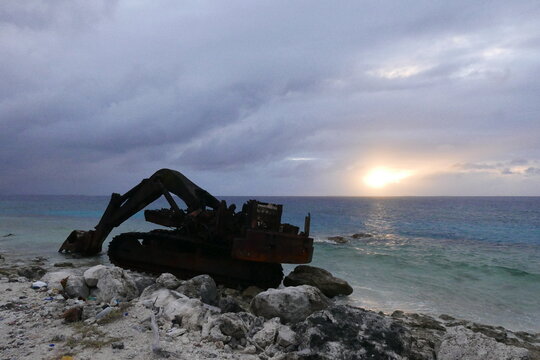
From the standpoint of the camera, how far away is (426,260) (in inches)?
643

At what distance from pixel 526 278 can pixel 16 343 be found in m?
16.2

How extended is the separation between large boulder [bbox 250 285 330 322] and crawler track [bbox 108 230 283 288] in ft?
9.00

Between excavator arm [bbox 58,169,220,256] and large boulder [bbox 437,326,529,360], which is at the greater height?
excavator arm [bbox 58,169,220,256]

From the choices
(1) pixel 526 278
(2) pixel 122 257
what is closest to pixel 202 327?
(2) pixel 122 257

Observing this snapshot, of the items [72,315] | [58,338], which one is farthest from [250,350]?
[72,315]

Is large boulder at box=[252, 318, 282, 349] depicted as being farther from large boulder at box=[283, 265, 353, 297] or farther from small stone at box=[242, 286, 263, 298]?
large boulder at box=[283, 265, 353, 297]

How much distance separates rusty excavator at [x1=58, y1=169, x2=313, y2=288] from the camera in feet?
25.0

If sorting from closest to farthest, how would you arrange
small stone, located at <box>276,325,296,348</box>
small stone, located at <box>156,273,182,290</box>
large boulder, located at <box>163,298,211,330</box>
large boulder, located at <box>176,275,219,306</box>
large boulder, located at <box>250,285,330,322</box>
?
small stone, located at <box>276,325,296,348</box>, large boulder, located at <box>163,298,211,330</box>, large boulder, located at <box>250,285,330,322</box>, large boulder, located at <box>176,275,219,306</box>, small stone, located at <box>156,273,182,290</box>

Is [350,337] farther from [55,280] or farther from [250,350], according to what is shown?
[55,280]

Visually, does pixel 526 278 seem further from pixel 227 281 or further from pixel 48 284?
pixel 48 284

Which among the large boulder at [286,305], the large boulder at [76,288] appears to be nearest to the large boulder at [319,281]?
the large boulder at [286,305]

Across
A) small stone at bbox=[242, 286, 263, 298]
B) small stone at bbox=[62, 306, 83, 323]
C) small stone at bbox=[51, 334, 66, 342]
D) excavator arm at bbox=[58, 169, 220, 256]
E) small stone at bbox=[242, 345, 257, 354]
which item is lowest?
small stone at bbox=[242, 286, 263, 298]

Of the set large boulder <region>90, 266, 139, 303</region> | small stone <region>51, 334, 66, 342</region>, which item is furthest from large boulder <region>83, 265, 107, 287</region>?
small stone <region>51, 334, 66, 342</region>

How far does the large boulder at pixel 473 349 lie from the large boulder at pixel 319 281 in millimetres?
4175
